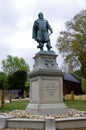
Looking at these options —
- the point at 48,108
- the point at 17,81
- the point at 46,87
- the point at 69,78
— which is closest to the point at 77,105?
the point at 46,87

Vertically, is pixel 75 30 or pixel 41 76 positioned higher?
pixel 75 30

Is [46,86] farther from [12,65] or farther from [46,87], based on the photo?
[12,65]

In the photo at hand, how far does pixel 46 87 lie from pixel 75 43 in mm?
33164

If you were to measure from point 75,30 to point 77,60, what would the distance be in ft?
16.9

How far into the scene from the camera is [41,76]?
46.0ft

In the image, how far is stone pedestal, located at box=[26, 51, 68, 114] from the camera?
1388cm

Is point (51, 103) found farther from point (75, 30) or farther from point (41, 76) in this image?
point (75, 30)

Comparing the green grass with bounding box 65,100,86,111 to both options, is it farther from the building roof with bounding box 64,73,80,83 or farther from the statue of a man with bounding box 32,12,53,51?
the building roof with bounding box 64,73,80,83

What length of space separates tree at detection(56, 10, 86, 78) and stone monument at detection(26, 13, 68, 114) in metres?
31.5

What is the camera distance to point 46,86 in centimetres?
1405

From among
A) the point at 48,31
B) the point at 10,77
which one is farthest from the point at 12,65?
the point at 48,31

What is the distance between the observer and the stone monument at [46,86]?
45.6ft

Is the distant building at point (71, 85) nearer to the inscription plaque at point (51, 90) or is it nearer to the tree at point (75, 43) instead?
Result: the tree at point (75, 43)

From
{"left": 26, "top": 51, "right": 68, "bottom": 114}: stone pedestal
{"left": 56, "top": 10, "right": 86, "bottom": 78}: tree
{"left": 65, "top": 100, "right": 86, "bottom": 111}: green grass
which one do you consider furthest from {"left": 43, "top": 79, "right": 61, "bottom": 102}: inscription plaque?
{"left": 56, "top": 10, "right": 86, "bottom": 78}: tree
